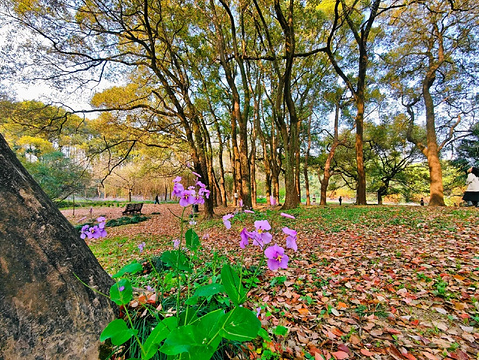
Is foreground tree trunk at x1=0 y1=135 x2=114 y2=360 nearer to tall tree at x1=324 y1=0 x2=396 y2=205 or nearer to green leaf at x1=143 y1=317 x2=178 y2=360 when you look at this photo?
green leaf at x1=143 y1=317 x2=178 y2=360

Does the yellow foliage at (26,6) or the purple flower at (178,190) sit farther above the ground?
the yellow foliage at (26,6)

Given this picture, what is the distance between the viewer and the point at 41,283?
92cm

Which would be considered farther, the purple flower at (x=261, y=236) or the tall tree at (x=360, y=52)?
the tall tree at (x=360, y=52)

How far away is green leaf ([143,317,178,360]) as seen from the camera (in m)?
0.70

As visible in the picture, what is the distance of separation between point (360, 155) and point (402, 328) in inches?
347

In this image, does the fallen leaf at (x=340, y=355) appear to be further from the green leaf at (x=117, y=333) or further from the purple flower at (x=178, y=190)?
the purple flower at (x=178, y=190)

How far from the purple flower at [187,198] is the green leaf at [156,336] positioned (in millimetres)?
461

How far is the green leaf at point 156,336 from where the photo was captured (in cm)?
70

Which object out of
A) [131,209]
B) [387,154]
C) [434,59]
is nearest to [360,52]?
[434,59]

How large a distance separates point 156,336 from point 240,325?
330 millimetres

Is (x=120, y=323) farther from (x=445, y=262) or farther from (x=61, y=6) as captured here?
(x=61, y=6)

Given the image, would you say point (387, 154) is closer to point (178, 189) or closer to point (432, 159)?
point (432, 159)

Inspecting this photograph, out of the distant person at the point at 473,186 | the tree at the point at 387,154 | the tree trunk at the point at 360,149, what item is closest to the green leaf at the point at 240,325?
the tree trunk at the point at 360,149

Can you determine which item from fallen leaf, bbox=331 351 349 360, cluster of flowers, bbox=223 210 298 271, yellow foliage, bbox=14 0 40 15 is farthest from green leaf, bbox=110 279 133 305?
yellow foliage, bbox=14 0 40 15
